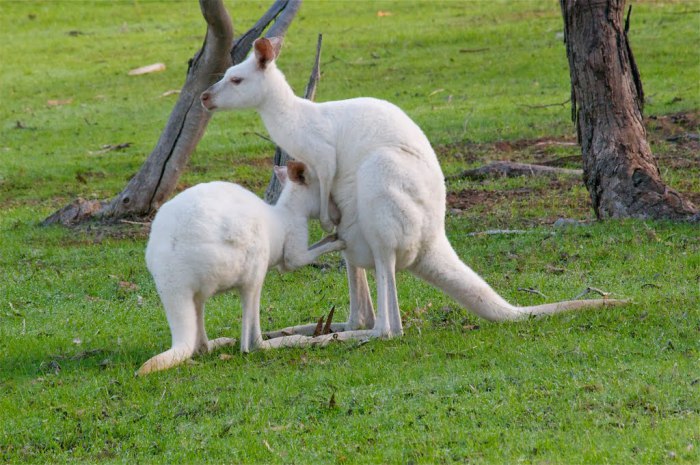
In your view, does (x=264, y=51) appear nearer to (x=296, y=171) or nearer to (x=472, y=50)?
(x=296, y=171)

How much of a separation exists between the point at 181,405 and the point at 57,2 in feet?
69.7

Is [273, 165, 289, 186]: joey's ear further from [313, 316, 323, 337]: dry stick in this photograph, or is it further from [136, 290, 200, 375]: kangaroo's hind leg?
[136, 290, 200, 375]: kangaroo's hind leg

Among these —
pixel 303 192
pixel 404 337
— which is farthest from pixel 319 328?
pixel 303 192

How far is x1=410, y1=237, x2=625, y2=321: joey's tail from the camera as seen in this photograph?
603 cm

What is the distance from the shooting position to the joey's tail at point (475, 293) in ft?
19.8

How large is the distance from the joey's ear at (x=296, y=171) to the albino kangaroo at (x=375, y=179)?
0.05 metres

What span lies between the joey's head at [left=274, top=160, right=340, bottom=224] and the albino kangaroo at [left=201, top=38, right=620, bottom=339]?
6cm

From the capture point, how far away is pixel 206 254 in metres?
5.32

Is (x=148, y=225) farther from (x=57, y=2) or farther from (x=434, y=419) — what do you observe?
(x=57, y=2)

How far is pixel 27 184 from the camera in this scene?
1248cm

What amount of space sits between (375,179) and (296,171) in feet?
1.71

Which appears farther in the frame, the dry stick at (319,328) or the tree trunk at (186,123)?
the tree trunk at (186,123)

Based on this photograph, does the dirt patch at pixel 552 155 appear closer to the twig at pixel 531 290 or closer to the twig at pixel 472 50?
the twig at pixel 531 290

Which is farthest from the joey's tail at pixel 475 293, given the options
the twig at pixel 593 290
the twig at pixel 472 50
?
the twig at pixel 472 50
